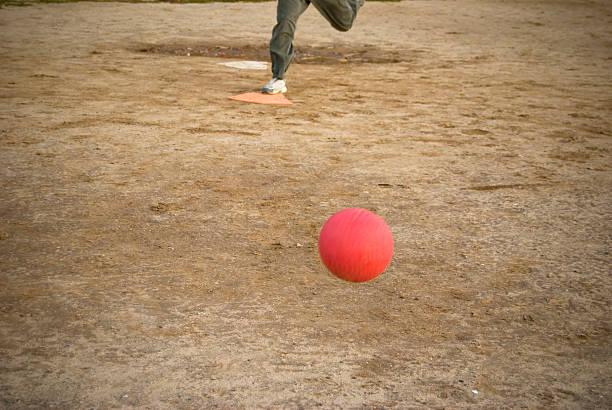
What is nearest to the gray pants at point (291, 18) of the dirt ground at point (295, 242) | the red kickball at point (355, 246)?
the dirt ground at point (295, 242)

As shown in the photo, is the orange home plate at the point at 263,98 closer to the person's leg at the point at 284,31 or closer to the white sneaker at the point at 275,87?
the white sneaker at the point at 275,87

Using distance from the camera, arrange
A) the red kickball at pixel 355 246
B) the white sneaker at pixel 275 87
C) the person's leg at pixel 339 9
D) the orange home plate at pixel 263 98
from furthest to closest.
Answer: the white sneaker at pixel 275 87 → the orange home plate at pixel 263 98 → the person's leg at pixel 339 9 → the red kickball at pixel 355 246

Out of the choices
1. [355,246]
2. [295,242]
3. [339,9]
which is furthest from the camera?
[339,9]

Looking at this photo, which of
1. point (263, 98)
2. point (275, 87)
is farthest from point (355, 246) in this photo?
point (275, 87)

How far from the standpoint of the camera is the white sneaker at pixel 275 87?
580 cm

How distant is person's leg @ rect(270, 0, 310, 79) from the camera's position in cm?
561

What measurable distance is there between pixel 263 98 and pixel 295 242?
3.03 m

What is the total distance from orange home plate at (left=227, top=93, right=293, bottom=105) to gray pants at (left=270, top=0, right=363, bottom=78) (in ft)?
0.84

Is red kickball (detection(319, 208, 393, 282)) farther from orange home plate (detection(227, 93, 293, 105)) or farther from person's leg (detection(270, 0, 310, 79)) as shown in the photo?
person's leg (detection(270, 0, 310, 79))

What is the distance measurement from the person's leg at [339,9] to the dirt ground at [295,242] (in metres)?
0.71

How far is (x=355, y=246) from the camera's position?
2381mm

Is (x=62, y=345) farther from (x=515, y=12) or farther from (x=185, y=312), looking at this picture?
(x=515, y=12)

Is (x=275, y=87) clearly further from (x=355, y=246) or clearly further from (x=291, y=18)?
(x=355, y=246)

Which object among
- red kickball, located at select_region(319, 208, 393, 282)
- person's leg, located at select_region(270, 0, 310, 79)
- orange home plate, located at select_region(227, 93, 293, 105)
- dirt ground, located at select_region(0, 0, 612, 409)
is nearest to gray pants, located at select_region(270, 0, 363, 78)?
person's leg, located at select_region(270, 0, 310, 79)
